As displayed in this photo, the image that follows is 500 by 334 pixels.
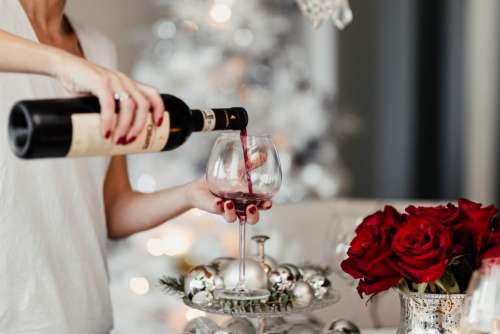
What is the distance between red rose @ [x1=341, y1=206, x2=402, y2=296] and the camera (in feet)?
3.80

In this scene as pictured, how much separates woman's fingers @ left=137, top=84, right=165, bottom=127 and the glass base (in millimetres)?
366

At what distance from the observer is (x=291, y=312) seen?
129 centimetres

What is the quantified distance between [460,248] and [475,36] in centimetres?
381

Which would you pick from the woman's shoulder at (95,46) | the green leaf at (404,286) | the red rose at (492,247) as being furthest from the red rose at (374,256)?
the woman's shoulder at (95,46)

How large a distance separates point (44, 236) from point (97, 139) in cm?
56

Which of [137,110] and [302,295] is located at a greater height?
[137,110]

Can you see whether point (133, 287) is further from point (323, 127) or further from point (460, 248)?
point (460, 248)

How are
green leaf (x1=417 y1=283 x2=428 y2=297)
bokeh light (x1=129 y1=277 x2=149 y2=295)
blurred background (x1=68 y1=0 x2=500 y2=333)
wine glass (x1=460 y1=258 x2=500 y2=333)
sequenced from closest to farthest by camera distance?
wine glass (x1=460 y1=258 x2=500 y2=333), green leaf (x1=417 y1=283 x2=428 y2=297), bokeh light (x1=129 y1=277 x2=149 y2=295), blurred background (x1=68 y1=0 x2=500 y2=333)

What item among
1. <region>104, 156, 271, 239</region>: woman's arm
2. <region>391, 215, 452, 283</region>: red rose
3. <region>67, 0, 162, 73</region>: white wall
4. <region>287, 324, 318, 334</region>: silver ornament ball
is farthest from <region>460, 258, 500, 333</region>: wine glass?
<region>67, 0, 162, 73</region>: white wall

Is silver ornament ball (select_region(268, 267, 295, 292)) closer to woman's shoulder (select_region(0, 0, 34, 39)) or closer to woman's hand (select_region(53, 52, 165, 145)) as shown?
woman's hand (select_region(53, 52, 165, 145))

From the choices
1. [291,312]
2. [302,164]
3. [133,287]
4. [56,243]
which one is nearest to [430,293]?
[291,312]

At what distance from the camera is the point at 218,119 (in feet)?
3.99

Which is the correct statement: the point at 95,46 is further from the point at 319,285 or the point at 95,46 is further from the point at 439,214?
the point at 439,214

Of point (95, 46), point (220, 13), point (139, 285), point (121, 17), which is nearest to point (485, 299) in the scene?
point (95, 46)
